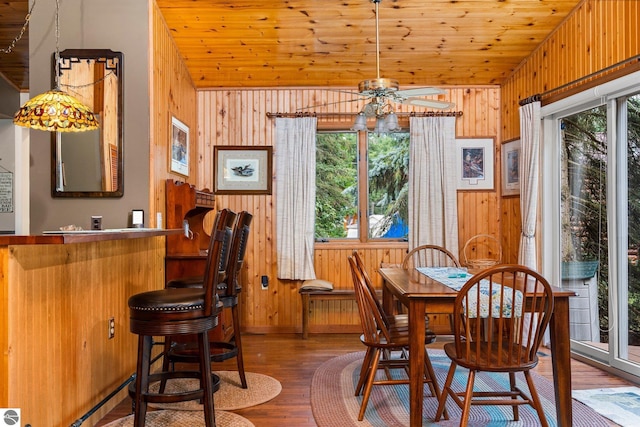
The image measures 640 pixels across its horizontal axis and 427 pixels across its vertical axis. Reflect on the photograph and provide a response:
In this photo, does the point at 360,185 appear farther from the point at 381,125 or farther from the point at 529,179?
the point at 381,125

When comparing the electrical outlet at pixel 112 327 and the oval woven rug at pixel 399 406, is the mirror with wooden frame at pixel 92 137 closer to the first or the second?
the electrical outlet at pixel 112 327

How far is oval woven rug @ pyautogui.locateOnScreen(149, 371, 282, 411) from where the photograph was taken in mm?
2977

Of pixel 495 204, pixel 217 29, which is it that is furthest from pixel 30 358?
pixel 495 204

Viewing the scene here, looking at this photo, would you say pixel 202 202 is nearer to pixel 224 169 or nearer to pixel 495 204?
pixel 224 169

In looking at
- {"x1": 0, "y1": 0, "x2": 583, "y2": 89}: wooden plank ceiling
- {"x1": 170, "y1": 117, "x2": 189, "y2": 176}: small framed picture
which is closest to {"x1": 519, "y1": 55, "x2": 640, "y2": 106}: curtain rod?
{"x1": 0, "y1": 0, "x2": 583, "y2": 89}: wooden plank ceiling

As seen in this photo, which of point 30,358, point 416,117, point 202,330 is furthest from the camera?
point 416,117

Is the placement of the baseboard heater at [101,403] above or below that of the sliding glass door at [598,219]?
below

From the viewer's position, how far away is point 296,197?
198 inches

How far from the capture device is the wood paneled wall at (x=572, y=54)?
132 inches

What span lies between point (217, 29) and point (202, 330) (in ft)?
9.45

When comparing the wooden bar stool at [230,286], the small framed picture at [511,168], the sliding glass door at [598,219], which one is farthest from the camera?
the small framed picture at [511,168]

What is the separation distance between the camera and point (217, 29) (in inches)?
167

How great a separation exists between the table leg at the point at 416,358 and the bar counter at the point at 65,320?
56.3 inches

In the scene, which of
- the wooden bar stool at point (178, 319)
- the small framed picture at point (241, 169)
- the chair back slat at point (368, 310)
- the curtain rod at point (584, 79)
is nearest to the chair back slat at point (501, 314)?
the chair back slat at point (368, 310)
